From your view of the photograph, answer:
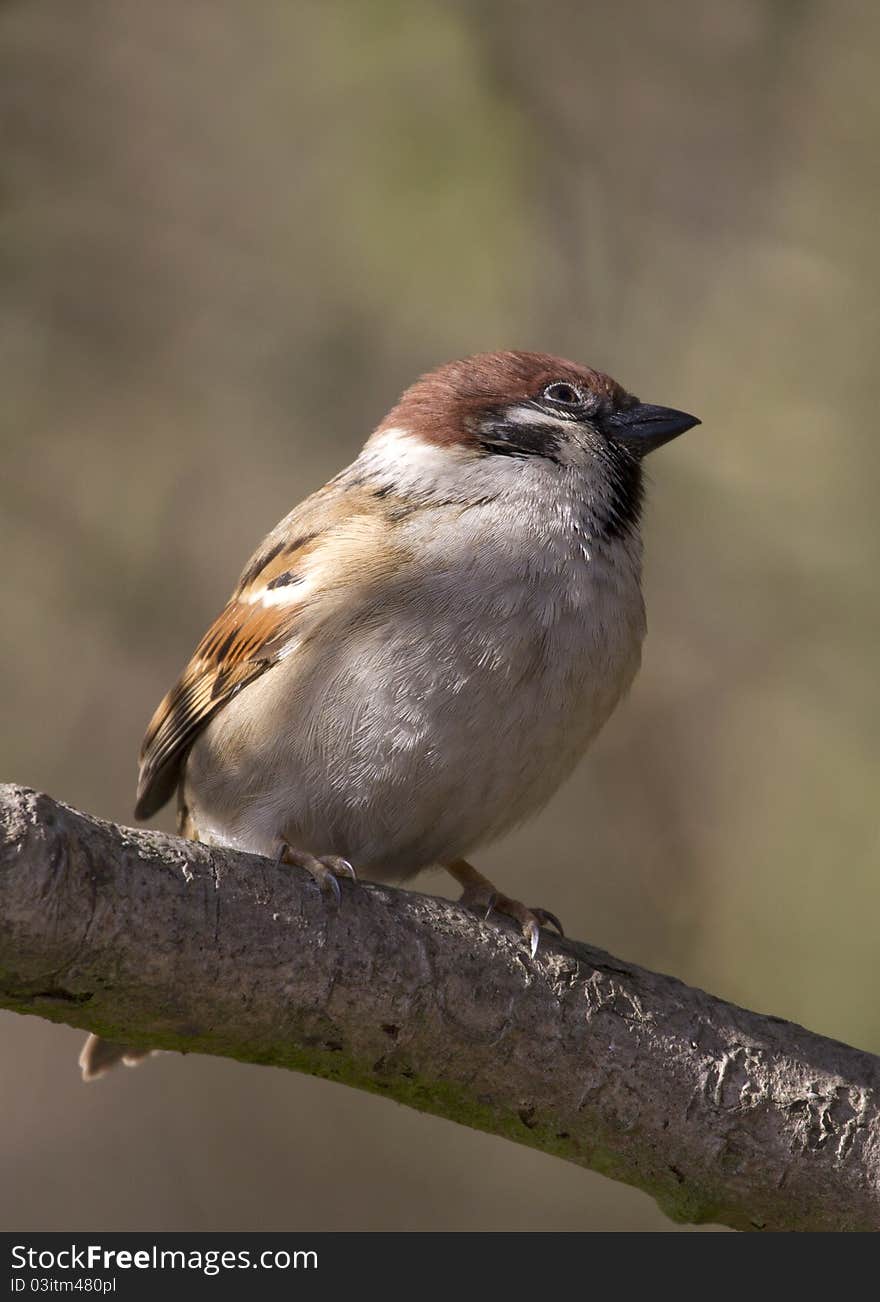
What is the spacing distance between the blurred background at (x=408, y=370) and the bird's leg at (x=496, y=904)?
4.74 ft

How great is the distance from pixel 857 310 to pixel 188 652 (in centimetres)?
266

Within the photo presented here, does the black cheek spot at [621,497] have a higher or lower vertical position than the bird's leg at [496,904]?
higher

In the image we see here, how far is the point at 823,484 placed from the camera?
16.6 ft

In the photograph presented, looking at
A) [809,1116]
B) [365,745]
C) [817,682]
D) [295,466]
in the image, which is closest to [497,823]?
[365,745]

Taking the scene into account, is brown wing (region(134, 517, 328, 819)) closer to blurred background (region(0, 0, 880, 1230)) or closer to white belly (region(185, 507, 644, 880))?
white belly (region(185, 507, 644, 880))

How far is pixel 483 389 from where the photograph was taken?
4.02 meters

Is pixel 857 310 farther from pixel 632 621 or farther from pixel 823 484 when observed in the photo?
pixel 632 621

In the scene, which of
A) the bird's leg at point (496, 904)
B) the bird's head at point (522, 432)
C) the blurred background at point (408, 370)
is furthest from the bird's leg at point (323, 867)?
the blurred background at point (408, 370)

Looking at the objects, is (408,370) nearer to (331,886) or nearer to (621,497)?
(621,497)

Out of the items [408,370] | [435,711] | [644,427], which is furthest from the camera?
[408,370]

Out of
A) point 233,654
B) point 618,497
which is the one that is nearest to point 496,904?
point 233,654

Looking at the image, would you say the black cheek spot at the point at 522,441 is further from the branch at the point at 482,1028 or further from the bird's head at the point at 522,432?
the branch at the point at 482,1028

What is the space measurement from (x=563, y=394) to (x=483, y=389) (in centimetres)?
22

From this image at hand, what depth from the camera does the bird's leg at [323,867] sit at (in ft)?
9.05
